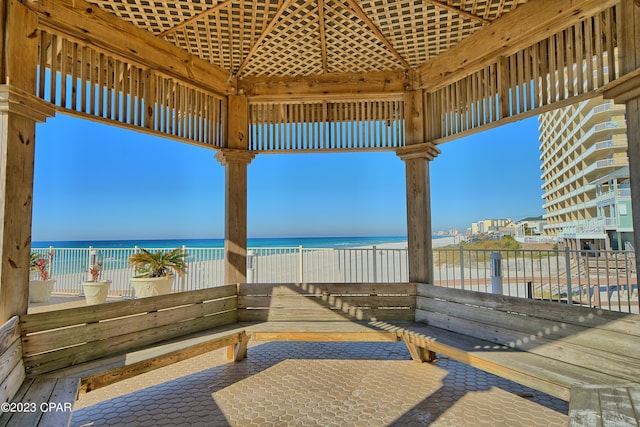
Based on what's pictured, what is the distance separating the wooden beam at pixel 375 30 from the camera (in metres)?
2.84

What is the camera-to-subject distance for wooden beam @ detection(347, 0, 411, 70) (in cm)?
284

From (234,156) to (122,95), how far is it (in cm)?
127

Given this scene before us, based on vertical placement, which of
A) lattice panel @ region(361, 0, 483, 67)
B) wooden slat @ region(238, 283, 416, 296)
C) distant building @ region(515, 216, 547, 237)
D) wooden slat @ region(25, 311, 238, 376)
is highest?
lattice panel @ region(361, 0, 483, 67)

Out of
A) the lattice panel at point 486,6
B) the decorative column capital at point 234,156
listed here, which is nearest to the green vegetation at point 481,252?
the lattice panel at point 486,6

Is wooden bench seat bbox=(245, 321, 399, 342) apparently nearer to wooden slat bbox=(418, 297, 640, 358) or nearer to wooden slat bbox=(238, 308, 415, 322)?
wooden slat bbox=(238, 308, 415, 322)

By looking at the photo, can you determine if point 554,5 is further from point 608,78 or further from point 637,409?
point 637,409

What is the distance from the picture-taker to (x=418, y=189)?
3.73 m

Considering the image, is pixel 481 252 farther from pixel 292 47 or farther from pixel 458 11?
pixel 292 47

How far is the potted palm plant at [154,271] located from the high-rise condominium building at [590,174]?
19308 millimetres

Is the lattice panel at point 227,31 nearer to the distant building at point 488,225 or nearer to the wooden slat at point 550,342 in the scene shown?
the wooden slat at point 550,342

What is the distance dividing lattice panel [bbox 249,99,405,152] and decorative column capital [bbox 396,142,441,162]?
0.98 ft

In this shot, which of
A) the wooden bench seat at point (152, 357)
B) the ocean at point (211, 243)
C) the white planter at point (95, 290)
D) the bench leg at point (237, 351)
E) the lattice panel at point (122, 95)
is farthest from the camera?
the ocean at point (211, 243)

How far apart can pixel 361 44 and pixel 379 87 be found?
23.7 inches

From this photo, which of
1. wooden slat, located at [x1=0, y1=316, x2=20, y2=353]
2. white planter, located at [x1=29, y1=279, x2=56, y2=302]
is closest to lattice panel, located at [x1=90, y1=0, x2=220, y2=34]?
wooden slat, located at [x1=0, y1=316, x2=20, y2=353]
